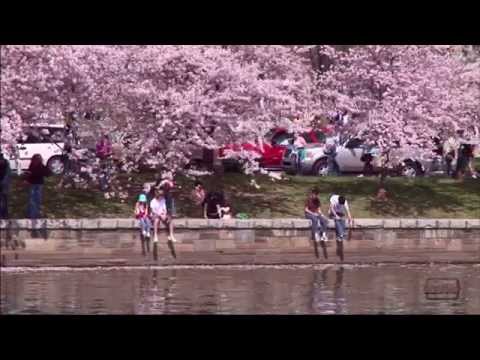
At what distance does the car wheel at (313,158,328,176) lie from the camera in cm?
4372

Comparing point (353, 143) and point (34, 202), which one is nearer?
point (34, 202)

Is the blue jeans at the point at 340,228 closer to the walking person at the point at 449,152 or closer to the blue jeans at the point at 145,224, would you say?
the blue jeans at the point at 145,224

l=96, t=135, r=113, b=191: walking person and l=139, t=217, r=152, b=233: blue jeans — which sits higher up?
l=96, t=135, r=113, b=191: walking person

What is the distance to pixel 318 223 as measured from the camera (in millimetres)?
33969

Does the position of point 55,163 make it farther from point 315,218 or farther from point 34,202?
point 315,218

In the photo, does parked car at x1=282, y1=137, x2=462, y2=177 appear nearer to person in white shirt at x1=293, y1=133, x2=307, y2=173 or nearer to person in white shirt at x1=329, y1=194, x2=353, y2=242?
person in white shirt at x1=293, y1=133, x2=307, y2=173

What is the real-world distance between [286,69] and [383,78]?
2.75 m

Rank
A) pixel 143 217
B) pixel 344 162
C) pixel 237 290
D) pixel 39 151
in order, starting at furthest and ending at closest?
pixel 344 162 < pixel 39 151 < pixel 143 217 < pixel 237 290

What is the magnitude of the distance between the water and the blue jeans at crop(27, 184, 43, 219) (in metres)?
1.70

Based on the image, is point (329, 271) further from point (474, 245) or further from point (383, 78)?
point (383, 78)

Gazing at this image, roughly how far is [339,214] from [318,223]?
567 millimetres

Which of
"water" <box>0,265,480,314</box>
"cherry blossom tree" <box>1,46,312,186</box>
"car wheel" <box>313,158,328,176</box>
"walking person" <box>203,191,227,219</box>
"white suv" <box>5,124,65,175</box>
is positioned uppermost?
"cherry blossom tree" <box>1,46,312,186</box>

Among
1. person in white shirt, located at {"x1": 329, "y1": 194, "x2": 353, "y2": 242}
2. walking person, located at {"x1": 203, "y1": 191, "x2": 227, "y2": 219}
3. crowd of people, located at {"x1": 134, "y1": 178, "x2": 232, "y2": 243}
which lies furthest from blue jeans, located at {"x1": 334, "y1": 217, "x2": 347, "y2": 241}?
walking person, located at {"x1": 203, "y1": 191, "x2": 227, "y2": 219}

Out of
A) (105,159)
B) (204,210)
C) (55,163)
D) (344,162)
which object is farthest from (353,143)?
(105,159)
